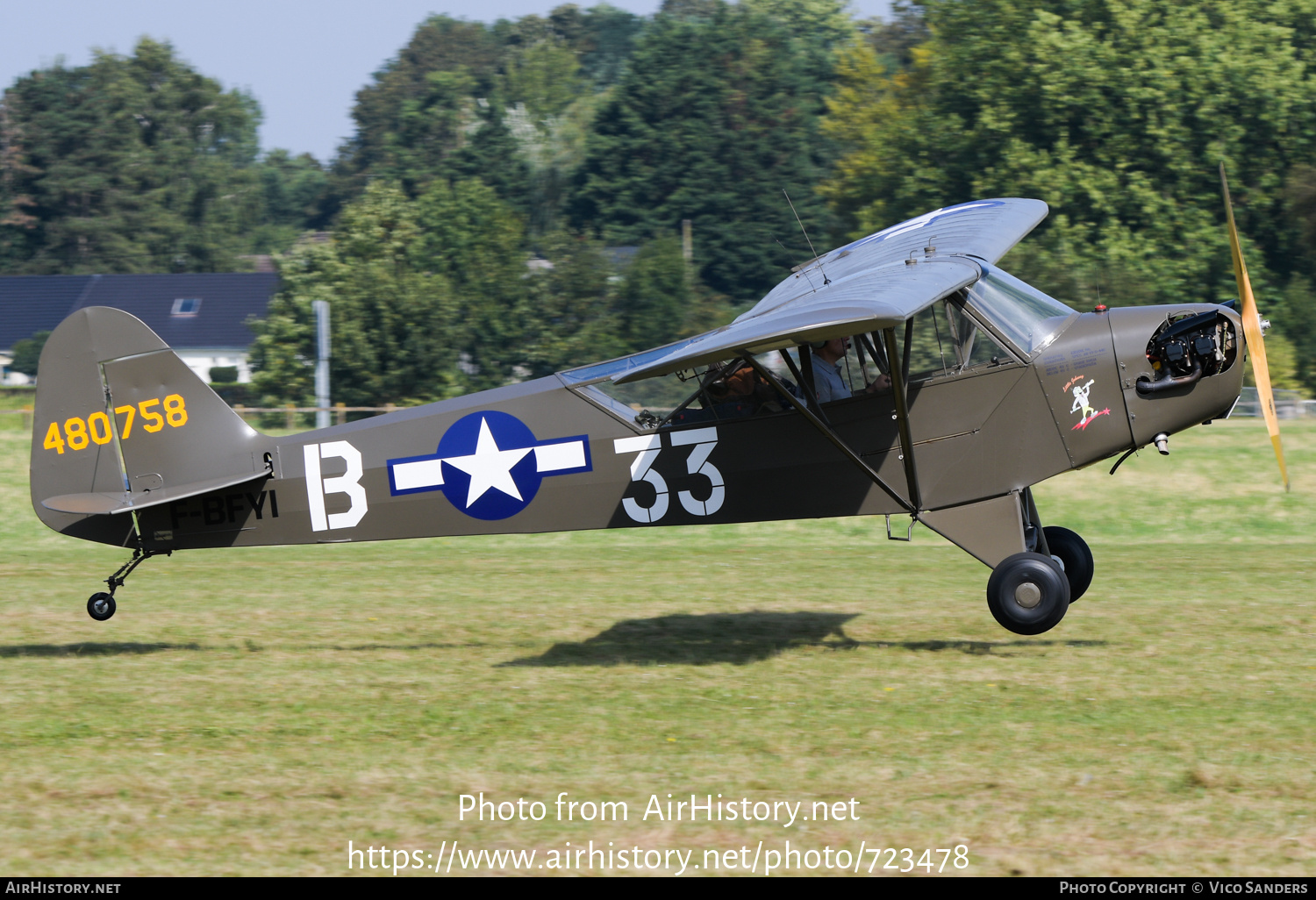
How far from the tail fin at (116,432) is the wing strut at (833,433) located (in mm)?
3804

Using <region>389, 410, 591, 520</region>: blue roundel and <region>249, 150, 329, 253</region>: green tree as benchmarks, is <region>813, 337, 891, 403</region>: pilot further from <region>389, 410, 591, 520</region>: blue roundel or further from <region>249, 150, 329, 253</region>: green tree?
<region>249, 150, 329, 253</region>: green tree

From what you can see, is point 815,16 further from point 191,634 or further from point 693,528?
point 191,634

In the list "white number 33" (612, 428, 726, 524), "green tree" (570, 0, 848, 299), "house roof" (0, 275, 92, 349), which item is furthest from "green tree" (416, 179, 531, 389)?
"white number 33" (612, 428, 726, 524)

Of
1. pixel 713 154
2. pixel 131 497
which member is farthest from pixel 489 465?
pixel 713 154

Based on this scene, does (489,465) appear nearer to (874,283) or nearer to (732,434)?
(732,434)

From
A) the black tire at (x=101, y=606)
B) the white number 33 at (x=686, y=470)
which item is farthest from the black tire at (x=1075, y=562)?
the black tire at (x=101, y=606)

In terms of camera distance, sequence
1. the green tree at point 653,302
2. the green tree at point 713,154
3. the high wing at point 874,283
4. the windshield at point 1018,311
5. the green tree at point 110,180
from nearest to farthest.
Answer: the high wing at point 874,283, the windshield at point 1018,311, the green tree at point 653,302, the green tree at point 713,154, the green tree at point 110,180

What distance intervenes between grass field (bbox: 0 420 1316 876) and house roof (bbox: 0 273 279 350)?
55.2 metres

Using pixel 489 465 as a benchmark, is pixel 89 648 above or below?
below

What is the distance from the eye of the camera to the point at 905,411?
847cm

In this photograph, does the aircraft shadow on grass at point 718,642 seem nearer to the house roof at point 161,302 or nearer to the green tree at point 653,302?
the green tree at point 653,302

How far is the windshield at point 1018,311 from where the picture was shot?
877cm

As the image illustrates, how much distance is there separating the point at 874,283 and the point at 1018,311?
111cm

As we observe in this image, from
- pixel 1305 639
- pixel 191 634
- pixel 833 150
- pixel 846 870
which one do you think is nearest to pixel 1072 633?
pixel 1305 639
